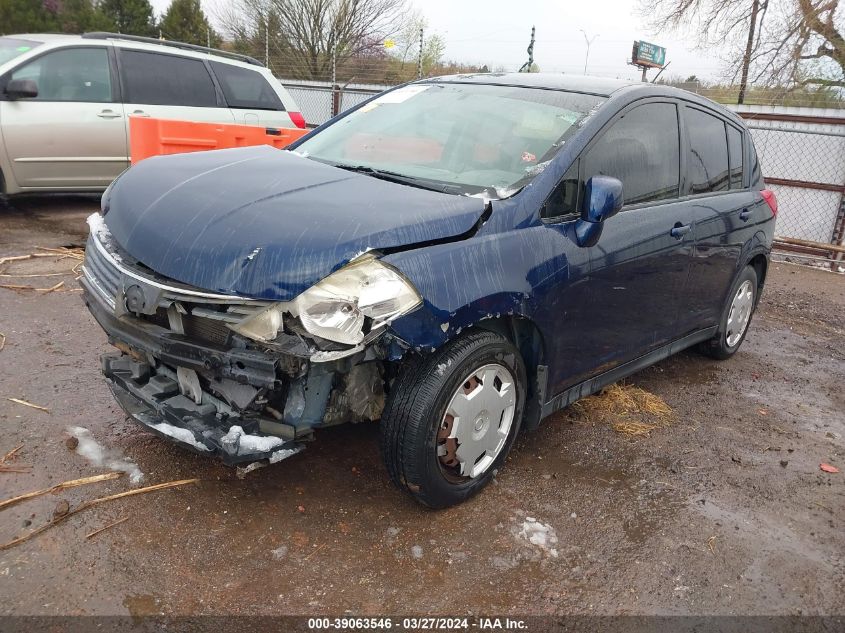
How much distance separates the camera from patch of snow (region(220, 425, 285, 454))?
7.85 feet

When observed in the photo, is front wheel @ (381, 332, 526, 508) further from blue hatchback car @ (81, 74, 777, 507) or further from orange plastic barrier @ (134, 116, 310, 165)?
orange plastic barrier @ (134, 116, 310, 165)

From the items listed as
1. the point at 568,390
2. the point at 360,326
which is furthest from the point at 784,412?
the point at 360,326

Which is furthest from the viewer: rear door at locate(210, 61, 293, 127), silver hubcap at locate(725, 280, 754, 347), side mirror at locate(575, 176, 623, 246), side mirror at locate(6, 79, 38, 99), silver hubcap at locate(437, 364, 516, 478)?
rear door at locate(210, 61, 293, 127)

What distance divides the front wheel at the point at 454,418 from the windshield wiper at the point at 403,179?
0.67 metres

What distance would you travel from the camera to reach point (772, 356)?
535 cm

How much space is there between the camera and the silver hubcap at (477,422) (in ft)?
8.87

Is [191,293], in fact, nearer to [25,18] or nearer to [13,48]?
[13,48]

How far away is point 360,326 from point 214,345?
527 mm

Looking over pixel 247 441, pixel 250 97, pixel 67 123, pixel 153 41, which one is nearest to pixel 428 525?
pixel 247 441

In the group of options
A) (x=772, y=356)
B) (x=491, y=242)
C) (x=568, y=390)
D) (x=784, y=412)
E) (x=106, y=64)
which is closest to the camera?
(x=491, y=242)

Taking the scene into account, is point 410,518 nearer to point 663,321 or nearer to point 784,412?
point 663,321

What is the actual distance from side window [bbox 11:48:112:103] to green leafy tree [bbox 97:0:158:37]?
28.0 m

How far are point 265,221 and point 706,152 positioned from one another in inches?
114

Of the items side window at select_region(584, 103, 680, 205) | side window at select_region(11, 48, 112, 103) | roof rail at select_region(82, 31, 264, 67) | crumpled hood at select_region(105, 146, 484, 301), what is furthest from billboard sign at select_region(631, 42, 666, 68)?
crumpled hood at select_region(105, 146, 484, 301)
